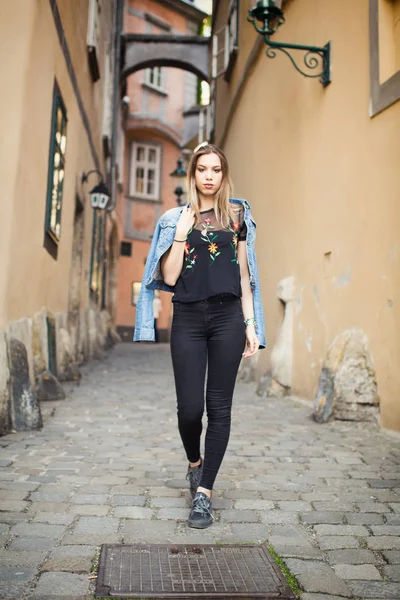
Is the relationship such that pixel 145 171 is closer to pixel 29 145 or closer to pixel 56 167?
pixel 56 167

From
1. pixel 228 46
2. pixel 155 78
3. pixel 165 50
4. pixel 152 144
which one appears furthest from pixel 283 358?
pixel 155 78

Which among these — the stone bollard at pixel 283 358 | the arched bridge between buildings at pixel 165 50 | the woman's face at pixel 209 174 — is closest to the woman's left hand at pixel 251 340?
the woman's face at pixel 209 174

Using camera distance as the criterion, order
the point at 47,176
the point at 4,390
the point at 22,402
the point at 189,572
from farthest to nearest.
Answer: the point at 47,176 → the point at 22,402 → the point at 4,390 → the point at 189,572

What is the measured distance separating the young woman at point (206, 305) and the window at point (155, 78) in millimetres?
20154

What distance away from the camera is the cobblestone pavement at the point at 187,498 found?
216 centimetres

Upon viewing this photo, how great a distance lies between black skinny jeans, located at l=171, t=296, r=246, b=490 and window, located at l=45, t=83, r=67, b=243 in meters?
4.38

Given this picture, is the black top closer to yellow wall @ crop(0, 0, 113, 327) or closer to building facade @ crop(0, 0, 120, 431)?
building facade @ crop(0, 0, 120, 431)

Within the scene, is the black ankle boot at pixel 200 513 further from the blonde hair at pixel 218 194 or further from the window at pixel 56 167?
the window at pixel 56 167

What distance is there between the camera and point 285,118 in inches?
302

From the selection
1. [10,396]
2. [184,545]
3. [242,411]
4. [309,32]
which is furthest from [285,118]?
[184,545]

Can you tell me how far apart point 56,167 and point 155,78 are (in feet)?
53.5

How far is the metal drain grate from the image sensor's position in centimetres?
195

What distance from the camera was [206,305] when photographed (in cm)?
273

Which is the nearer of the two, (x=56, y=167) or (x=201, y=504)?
(x=201, y=504)
